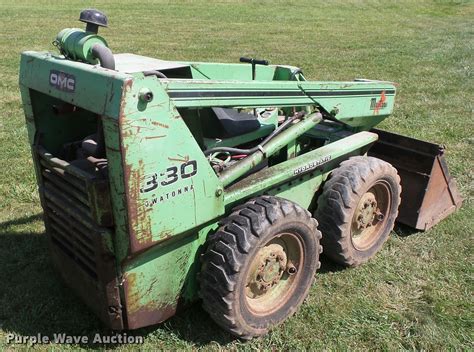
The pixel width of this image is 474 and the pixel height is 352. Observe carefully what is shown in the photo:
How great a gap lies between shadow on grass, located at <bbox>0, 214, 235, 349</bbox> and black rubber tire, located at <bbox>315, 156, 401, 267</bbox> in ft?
3.24

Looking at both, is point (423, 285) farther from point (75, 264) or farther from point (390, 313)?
point (75, 264)

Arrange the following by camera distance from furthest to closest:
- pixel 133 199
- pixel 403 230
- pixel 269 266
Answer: pixel 403 230 < pixel 269 266 < pixel 133 199

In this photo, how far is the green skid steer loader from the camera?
2.37 meters

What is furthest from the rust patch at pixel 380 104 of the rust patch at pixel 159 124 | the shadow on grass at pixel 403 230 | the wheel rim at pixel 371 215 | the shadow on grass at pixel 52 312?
the rust patch at pixel 159 124

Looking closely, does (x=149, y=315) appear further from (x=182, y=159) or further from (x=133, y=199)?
(x=182, y=159)

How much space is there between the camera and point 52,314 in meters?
3.19

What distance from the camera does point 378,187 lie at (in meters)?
3.79

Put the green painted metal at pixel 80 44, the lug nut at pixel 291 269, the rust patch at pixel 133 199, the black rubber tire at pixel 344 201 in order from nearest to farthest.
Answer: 1. the rust patch at pixel 133 199
2. the green painted metal at pixel 80 44
3. the lug nut at pixel 291 269
4. the black rubber tire at pixel 344 201

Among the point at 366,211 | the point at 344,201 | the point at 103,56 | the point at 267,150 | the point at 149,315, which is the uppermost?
the point at 103,56

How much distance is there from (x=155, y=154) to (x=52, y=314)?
1501mm

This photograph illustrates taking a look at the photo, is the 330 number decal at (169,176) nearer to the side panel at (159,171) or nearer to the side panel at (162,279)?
the side panel at (159,171)

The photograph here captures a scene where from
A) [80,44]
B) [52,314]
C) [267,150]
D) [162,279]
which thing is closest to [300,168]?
[267,150]

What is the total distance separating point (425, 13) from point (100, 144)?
72.4 feet

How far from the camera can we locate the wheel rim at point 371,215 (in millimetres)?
3650
